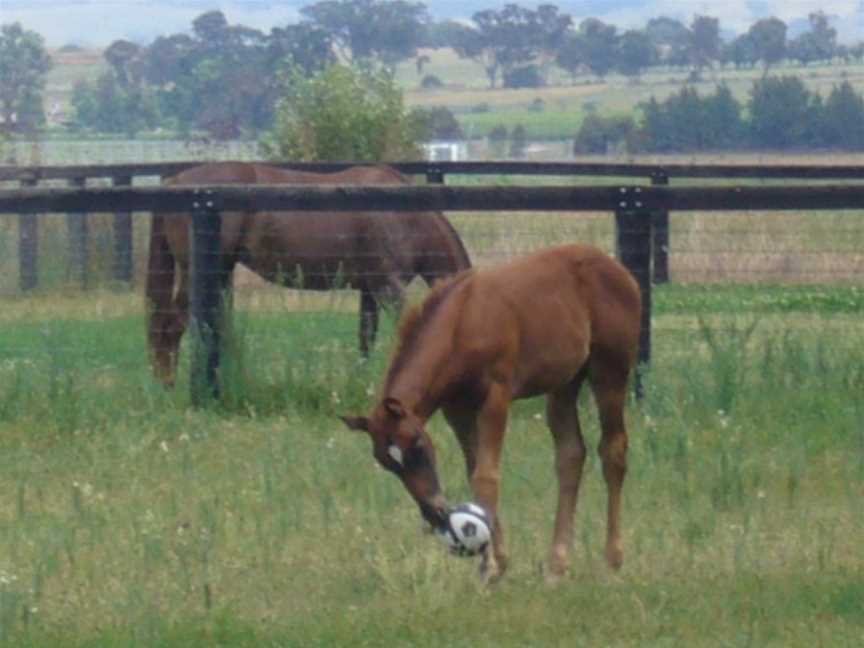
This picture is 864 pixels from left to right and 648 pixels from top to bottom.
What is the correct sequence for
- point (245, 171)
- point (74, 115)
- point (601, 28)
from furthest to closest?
1. point (601, 28)
2. point (74, 115)
3. point (245, 171)

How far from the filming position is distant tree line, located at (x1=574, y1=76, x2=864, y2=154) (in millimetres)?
35500

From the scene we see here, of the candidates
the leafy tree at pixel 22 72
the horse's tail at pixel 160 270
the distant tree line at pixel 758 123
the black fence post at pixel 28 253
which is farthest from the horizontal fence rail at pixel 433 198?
the leafy tree at pixel 22 72

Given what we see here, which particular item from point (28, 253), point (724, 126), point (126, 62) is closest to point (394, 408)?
point (28, 253)

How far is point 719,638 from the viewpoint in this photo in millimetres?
6898

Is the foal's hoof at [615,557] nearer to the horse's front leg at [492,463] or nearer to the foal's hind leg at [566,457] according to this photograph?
the foal's hind leg at [566,457]

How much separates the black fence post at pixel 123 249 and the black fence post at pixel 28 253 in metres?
0.67

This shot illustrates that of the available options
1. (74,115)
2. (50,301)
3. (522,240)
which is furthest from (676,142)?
(74,115)

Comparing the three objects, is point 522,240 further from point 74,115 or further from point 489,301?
point 74,115

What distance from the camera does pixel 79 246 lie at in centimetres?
1827

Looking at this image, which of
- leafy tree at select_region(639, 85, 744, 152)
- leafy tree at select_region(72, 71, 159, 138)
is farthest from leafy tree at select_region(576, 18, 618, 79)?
leafy tree at select_region(639, 85, 744, 152)

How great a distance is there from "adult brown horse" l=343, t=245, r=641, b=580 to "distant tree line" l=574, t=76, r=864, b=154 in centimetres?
2533

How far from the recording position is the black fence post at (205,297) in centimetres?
1145

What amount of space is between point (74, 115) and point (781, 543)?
55.8m

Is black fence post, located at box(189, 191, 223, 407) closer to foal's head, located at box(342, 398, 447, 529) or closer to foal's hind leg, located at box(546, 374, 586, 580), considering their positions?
foal's hind leg, located at box(546, 374, 586, 580)
